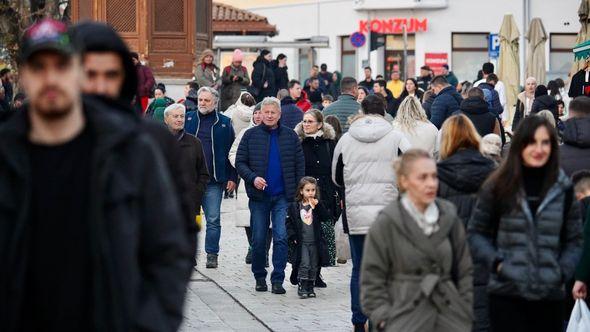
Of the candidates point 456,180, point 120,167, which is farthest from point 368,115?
point 120,167

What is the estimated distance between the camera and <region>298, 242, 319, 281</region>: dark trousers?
14984 millimetres

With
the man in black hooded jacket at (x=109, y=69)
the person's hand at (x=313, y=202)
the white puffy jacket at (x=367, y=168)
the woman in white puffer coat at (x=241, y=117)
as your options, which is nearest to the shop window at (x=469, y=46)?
the woman in white puffer coat at (x=241, y=117)

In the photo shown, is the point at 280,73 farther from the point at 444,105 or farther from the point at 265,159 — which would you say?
the point at 265,159

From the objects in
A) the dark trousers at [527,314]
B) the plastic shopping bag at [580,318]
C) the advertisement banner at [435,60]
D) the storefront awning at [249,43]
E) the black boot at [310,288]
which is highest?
the storefront awning at [249,43]

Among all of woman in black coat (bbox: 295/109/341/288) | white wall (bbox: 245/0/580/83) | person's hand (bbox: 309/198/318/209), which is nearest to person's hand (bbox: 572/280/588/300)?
person's hand (bbox: 309/198/318/209)

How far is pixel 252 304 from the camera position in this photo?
1459cm

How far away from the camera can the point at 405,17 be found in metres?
57.8

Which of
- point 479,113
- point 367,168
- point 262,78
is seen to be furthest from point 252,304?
point 262,78

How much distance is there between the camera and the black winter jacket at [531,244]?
8422 millimetres

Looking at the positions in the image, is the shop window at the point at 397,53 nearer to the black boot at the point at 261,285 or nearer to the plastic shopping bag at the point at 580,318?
the black boot at the point at 261,285

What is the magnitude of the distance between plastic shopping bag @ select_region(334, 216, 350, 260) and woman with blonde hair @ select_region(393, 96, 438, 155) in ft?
5.05

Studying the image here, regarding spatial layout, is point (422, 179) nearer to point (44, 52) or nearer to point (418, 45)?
point (44, 52)

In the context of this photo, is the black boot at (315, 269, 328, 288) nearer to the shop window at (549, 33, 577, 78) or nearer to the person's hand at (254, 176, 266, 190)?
the person's hand at (254, 176, 266, 190)

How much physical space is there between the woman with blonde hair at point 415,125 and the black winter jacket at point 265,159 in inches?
41.1
